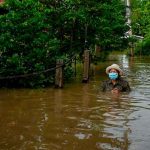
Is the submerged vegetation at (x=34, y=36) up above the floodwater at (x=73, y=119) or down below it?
above

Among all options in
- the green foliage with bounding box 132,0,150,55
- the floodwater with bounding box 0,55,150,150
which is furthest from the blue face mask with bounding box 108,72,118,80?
the green foliage with bounding box 132,0,150,55

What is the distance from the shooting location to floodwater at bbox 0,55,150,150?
24.7ft

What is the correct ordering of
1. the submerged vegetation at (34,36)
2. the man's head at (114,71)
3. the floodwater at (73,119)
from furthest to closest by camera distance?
the submerged vegetation at (34,36) → the man's head at (114,71) → the floodwater at (73,119)

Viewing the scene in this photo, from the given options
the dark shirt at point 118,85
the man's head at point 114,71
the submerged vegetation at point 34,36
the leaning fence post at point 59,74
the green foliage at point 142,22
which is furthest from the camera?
the green foliage at point 142,22

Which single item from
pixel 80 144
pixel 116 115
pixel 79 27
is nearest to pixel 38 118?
pixel 116 115

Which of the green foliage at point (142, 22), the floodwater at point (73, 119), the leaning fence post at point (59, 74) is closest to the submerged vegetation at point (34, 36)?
the leaning fence post at point (59, 74)

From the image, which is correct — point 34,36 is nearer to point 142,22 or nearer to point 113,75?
point 113,75

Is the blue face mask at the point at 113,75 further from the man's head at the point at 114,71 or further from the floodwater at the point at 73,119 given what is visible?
the floodwater at the point at 73,119

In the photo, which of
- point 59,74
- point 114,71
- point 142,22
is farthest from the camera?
point 142,22

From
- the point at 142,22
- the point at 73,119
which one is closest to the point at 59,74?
the point at 73,119

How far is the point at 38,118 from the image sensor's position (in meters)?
9.76

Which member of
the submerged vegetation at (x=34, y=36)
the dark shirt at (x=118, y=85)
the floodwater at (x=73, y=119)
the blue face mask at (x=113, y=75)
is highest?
the submerged vegetation at (x=34, y=36)

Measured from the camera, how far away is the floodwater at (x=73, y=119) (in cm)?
752

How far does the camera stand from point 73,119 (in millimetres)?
9656
